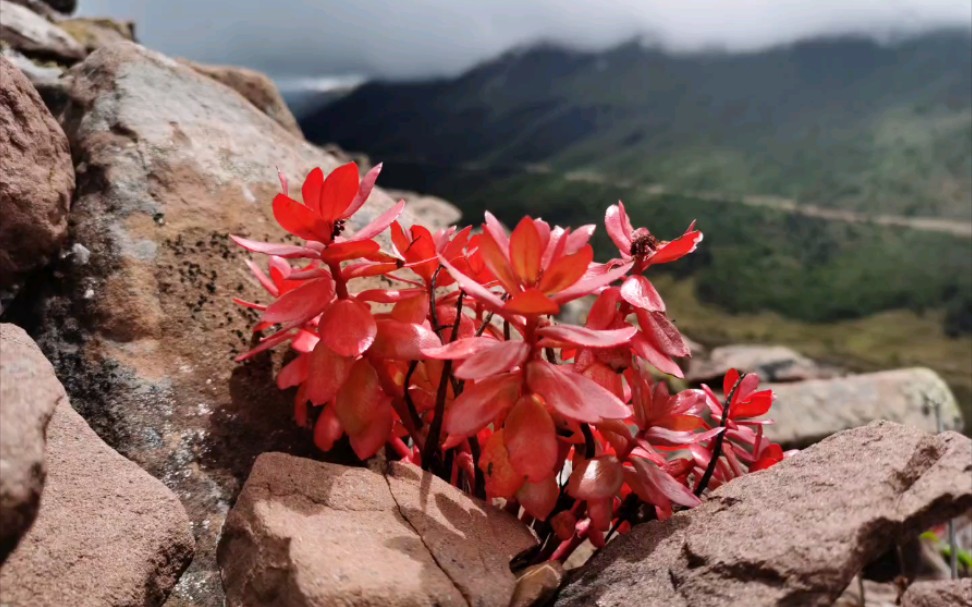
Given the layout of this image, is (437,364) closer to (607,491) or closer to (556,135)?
(607,491)

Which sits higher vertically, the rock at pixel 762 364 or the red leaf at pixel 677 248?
the red leaf at pixel 677 248

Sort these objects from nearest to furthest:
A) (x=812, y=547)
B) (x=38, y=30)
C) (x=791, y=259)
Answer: (x=812, y=547) < (x=38, y=30) < (x=791, y=259)

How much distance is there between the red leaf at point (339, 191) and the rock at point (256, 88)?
110 cm

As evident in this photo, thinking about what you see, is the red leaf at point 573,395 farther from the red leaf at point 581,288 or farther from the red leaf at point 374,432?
the red leaf at point 374,432

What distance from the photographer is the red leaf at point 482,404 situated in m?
0.62

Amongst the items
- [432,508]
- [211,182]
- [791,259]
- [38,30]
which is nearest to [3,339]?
[432,508]

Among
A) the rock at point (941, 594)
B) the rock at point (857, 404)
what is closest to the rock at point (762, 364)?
the rock at point (857, 404)

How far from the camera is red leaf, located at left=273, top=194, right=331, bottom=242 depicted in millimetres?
665

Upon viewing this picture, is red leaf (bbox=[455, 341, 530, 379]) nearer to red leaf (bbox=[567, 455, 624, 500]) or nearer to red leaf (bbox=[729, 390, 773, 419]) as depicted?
red leaf (bbox=[567, 455, 624, 500])

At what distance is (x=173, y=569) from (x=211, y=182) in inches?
24.4

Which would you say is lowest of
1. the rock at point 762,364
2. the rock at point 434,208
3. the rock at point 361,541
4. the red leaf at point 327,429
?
the rock at point 762,364

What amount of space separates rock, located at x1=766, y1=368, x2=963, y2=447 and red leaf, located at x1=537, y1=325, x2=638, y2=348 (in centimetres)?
224

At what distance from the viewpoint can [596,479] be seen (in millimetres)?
671

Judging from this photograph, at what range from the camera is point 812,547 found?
0.56m
